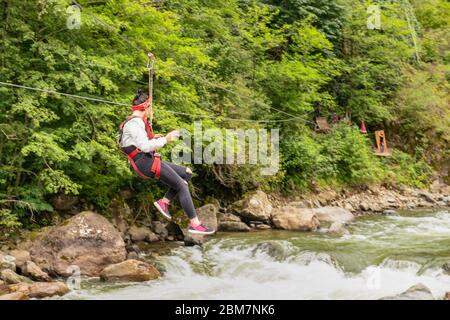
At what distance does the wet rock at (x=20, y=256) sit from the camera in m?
10.2

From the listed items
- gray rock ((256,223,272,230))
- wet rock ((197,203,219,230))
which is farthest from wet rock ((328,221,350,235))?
wet rock ((197,203,219,230))

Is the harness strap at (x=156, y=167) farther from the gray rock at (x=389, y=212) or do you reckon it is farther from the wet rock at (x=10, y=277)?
the gray rock at (x=389, y=212)

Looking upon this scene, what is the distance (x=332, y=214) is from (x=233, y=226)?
3.75 metres

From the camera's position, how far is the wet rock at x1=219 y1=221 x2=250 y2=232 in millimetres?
14531

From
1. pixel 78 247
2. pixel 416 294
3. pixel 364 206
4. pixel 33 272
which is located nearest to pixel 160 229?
pixel 78 247

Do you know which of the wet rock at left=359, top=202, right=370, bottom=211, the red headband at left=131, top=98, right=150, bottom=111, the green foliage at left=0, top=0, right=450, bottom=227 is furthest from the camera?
the wet rock at left=359, top=202, right=370, bottom=211

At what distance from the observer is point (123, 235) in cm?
1291

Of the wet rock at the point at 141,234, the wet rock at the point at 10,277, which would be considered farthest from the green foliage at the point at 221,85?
the wet rock at the point at 10,277

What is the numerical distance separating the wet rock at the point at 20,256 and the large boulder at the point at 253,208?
21.8 ft

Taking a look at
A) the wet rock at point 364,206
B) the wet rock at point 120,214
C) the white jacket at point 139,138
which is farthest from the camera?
the wet rock at point 364,206

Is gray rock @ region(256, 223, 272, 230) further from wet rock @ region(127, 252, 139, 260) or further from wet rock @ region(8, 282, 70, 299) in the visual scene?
wet rock @ region(8, 282, 70, 299)

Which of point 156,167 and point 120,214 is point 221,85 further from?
point 156,167

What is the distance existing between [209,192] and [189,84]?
3.80 metres

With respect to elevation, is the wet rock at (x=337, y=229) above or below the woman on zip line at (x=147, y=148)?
below
